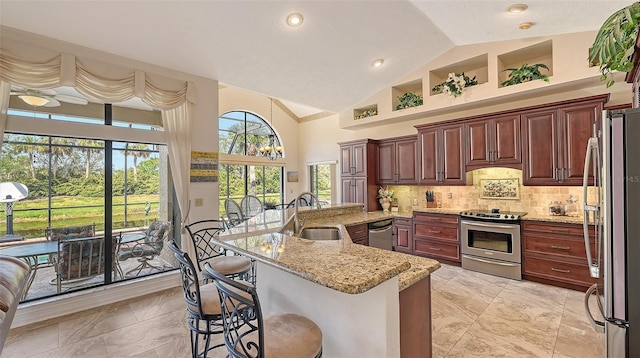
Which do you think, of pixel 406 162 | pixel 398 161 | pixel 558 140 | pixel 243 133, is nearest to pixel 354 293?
pixel 558 140

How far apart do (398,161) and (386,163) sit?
0.29 metres

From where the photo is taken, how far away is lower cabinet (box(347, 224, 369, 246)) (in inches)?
135

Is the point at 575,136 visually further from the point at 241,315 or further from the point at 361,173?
the point at 241,315

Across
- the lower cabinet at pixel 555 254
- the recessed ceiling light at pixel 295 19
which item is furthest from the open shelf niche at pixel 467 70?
the recessed ceiling light at pixel 295 19

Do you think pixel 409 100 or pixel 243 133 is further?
pixel 243 133

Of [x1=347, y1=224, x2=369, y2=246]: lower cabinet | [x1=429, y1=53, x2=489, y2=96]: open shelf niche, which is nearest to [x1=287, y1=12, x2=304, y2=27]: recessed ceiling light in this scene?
[x1=347, y1=224, x2=369, y2=246]: lower cabinet

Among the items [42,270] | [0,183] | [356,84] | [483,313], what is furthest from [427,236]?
[0,183]

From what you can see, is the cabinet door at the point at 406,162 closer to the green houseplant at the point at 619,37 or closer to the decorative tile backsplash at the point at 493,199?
the decorative tile backsplash at the point at 493,199

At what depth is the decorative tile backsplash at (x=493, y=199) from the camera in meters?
4.02

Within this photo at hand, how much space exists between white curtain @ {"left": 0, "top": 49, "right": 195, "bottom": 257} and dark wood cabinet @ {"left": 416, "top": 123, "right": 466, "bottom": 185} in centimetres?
391

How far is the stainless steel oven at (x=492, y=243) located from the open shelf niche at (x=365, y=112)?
2.87 metres

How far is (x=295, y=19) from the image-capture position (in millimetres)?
3287

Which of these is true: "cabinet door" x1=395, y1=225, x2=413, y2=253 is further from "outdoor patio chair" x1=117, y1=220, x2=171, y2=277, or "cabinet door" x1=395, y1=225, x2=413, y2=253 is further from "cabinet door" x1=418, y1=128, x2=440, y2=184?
"outdoor patio chair" x1=117, y1=220, x2=171, y2=277

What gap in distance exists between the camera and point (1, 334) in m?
1.54
